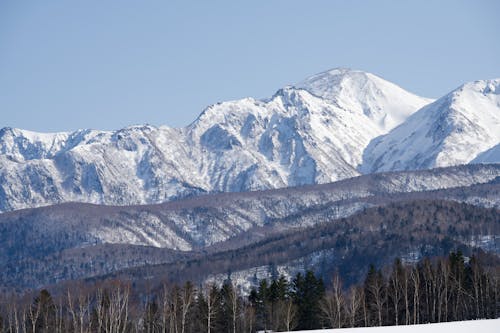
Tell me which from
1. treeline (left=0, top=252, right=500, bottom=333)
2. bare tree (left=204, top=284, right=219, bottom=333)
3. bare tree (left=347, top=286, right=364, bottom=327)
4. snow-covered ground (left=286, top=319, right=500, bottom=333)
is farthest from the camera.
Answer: treeline (left=0, top=252, right=500, bottom=333)

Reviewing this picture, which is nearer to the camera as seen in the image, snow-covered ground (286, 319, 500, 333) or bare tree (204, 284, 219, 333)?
snow-covered ground (286, 319, 500, 333)

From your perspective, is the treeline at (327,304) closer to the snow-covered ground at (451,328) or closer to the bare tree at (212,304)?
the bare tree at (212,304)

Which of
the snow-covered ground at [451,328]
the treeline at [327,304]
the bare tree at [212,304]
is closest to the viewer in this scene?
the snow-covered ground at [451,328]

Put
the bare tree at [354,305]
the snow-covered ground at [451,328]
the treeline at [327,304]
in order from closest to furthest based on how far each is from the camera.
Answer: the snow-covered ground at [451,328] < the bare tree at [354,305] < the treeline at [327,304]

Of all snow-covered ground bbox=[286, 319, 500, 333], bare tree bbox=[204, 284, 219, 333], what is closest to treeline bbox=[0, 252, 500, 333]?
bare tree bbox=[204, 284, 219, 333]

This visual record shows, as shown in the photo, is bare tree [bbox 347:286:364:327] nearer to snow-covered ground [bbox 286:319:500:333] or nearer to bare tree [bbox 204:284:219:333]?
bare tree [bbox 204:284:219:333]

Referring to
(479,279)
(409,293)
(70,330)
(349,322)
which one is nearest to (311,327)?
(349,322)

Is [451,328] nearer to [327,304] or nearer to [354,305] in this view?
[354,305]

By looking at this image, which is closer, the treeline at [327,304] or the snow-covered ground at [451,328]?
the snow-covered ground at [451,328]

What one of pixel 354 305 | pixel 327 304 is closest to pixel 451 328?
pixel 354 305

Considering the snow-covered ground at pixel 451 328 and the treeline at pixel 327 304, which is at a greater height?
the treeline at pixel 327 304

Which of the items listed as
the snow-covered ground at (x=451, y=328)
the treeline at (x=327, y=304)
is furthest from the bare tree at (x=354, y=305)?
the snow-covered ground at (x=451, y=328)

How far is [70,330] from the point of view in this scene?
577 feet

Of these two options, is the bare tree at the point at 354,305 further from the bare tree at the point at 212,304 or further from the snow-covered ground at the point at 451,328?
the snow-covered ground at the point at 451,328
